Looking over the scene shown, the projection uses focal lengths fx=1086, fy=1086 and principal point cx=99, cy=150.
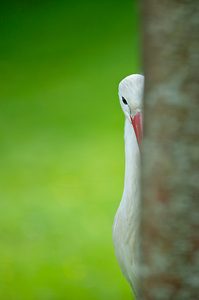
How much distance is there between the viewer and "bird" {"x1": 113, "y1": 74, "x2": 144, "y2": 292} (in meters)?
3.76

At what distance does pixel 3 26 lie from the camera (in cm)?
838

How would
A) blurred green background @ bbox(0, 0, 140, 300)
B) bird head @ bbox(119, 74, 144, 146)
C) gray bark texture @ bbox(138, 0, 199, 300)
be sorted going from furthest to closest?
blurred green background @ bbox(0, 0, 140, 300) → bird head @ bbox(119, 74, 144, 146) → gray bark texture @ bbox(138, 0, 199, 300)

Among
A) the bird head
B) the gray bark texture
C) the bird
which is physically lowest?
the gray bark texture

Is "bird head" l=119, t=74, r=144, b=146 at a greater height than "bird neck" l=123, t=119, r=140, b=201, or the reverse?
"bird head" l=119, t=74, r=144, b=146

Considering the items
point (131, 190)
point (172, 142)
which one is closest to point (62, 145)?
point (131, 190)

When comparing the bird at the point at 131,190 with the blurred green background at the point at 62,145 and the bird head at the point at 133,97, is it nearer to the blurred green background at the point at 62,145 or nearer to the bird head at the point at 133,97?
the bird head at the point at 133,97

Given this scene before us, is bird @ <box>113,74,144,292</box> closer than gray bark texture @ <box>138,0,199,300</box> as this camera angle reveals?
No

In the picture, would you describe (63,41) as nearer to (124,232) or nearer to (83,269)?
(83,269)

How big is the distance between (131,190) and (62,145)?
10.6 feet

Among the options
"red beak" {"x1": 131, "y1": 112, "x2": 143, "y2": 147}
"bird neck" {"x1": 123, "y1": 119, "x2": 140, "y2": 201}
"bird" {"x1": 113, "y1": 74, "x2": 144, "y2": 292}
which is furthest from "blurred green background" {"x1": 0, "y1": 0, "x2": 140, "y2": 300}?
"red beak" {"x1": 131, "y1": 112, "x2": 143, "y2": 147}

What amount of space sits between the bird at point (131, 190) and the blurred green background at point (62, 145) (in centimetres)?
145

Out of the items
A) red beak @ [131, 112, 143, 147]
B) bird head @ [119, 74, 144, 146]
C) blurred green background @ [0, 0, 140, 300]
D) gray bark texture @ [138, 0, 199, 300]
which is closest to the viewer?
gray bark texture @ [138, 0, 199, 300]

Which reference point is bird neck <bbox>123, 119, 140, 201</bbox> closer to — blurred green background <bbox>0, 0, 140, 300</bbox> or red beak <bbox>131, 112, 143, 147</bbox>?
red beak <bbox>131, 112, 143, 147</bbox>

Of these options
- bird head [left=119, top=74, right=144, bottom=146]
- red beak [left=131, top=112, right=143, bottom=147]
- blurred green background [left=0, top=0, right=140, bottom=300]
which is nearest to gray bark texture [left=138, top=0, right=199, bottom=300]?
red beak [left=131, top=112, right=143, bottom=147]
